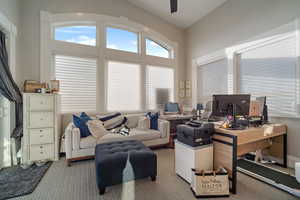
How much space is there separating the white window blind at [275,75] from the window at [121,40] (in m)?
2.81

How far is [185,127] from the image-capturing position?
2.09 metres

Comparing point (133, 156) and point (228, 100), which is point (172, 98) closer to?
point (228, 100)

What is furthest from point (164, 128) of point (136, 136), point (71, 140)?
point (71, 140)

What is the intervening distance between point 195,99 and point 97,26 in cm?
342

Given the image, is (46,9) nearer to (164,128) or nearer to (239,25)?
(164,128)

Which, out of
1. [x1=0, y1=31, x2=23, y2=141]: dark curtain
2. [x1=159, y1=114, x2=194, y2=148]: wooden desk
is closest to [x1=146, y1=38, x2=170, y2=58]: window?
[x1=159, y1=114, x2=194, y2=148]: wooden desk

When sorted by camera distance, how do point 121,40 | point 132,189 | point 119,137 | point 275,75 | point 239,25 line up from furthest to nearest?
1. point 121,40
2. point 239,25
3. point 119,137
4. point 275,75
5. point 132,189

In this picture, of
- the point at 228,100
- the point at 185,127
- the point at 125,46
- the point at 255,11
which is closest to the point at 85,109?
the point at 125,46

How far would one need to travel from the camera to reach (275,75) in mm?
2797

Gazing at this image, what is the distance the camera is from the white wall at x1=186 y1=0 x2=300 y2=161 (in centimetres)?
258

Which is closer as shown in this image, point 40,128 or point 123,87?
point 40,128

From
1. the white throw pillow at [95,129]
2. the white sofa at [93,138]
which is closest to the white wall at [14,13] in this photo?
the white sofa at [93,138]

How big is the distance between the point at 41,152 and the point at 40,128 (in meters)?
0.44

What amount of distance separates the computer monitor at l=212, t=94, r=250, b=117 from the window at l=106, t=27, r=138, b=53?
2847 millimetres
